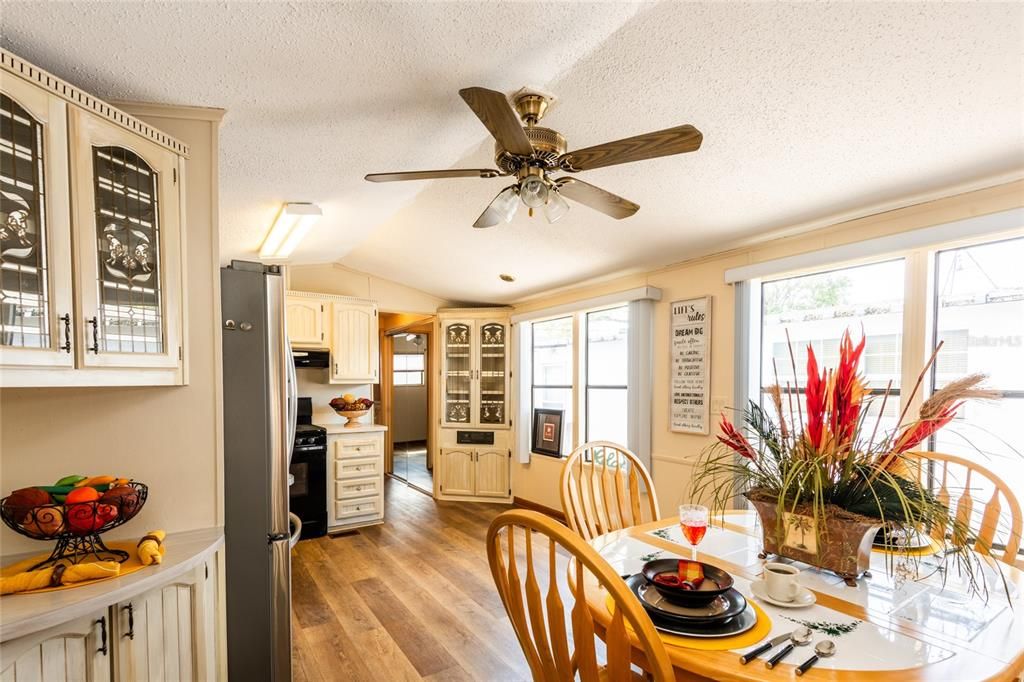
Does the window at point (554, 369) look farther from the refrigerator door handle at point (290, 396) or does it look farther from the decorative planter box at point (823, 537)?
the decorative planter box at point (823, 537)

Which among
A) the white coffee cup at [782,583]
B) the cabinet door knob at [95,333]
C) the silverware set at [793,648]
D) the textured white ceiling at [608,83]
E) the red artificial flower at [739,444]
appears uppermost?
the textured white ceiling at [608,83]

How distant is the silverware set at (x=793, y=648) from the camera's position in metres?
1.02

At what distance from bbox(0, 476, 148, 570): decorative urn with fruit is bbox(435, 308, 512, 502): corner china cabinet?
13.3 ft

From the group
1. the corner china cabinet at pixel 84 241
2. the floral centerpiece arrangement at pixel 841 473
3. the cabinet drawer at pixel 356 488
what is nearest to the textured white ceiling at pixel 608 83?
the corner china cabinet at pixel 84 241

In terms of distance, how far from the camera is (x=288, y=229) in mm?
3227

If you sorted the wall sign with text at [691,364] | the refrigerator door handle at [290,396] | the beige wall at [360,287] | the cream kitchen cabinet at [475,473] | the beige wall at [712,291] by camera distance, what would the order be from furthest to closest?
the cream kitchen cabinet at [475,473] → the beige wall at [360,287] → the wall sign with text at [691,364] → the beige wall at [712,291] → the refrigerator door handle at [290,396]

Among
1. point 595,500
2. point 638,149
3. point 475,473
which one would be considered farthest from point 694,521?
point 475,473

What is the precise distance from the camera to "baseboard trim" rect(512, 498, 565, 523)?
15.3 feet

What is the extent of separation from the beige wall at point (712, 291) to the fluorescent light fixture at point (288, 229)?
244cm

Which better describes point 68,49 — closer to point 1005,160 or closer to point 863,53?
point 863,53

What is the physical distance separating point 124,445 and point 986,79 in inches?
117

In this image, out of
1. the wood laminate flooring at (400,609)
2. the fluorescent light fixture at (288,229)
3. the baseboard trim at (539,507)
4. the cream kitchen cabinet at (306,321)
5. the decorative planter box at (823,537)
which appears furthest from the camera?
the baseboard trim at (539,507)

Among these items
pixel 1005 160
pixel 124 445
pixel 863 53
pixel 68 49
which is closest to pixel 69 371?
pixel 124 445

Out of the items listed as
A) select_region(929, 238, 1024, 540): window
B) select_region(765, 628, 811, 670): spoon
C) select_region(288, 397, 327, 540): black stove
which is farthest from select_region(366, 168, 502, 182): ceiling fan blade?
select_region(288, 397, 327, 540): black stove
